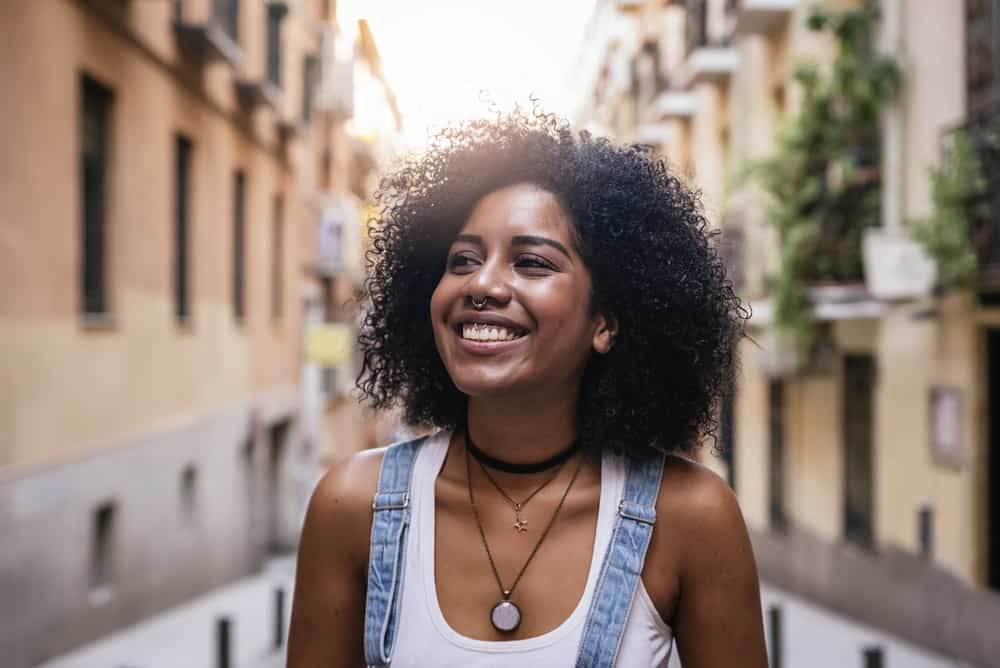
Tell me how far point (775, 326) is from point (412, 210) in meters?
12.3

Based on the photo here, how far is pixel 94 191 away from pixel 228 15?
5.42m

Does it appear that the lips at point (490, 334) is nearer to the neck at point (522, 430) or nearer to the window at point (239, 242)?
the neck at point (522, 430)

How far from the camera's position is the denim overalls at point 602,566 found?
6.79 ft

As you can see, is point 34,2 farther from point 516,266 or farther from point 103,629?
point 516,266

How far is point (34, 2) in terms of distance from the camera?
9.02m

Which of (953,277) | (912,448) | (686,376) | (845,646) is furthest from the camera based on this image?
(912,448)

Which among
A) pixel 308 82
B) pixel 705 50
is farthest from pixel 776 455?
pixel 308 82

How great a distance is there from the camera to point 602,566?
2.14 meters

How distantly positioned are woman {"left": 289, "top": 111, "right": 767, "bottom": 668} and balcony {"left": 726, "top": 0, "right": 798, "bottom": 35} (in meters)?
14.7

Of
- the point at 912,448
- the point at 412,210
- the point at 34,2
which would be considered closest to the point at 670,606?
the point at 412,210

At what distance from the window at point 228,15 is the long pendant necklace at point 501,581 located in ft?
44.3

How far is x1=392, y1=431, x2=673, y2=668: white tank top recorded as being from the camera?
6.75 feet

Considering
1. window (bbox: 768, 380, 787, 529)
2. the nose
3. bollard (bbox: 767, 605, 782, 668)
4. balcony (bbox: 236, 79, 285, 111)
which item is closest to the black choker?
the nose

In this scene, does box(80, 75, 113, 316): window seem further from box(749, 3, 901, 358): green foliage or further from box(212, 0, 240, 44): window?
box(749, 3, 901, 358): green foliage
